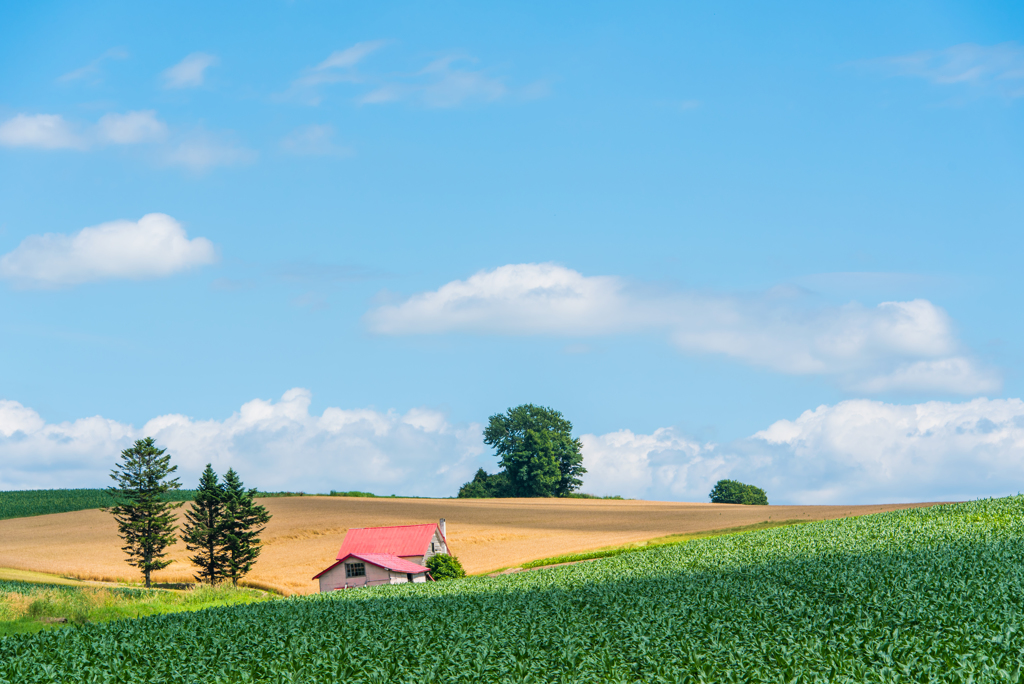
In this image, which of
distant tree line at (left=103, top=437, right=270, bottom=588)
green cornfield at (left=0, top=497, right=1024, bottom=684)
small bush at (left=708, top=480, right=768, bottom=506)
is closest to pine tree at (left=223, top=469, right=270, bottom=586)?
distant tree line at (left=103, top=437, right=270, bottom=588)

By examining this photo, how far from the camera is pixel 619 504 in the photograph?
10169 centimetres

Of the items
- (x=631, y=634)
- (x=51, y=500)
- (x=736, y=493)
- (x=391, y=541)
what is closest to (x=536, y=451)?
(x=736, y=493)

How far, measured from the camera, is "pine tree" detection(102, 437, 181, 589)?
63.3 metres

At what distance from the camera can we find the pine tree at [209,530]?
206 feet

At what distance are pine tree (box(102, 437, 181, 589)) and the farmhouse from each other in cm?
1521

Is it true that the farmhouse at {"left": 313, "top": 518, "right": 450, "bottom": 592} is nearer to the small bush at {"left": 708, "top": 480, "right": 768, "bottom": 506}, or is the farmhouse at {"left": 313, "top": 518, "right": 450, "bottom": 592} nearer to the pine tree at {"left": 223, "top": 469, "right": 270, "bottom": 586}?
the pine tree at {"left": 223, "top": 469, "right": 270, "bottom": 586}

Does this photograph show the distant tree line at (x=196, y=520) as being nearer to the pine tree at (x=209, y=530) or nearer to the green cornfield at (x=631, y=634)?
the pine tree at (x=209, y=530)

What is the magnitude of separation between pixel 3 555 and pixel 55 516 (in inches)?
995

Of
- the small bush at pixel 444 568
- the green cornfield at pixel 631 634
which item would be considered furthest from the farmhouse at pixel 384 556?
the green cornfield at pixel 631 634

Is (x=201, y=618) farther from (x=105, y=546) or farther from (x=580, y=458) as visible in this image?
(x=580, y=458)

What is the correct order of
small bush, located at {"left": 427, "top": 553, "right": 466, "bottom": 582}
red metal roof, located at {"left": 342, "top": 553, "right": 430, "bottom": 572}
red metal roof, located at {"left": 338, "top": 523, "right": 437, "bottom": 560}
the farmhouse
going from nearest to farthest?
small bush, located at {"left": 427, "top": 553, "right": 466, "bottom": 582}, red metal roof, located at {"left": 342, "top": 553, "right": 430, "bottom": 572}, the farmhouse, red metal roof, located at {"left": 338, "top": 523, "right": 437, "bottom": 560}

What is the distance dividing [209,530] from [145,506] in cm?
643

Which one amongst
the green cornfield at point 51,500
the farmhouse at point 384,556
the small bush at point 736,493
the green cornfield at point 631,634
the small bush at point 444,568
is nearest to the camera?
the green cornfield at point 631,634

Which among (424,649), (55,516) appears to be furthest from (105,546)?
(424,649)
